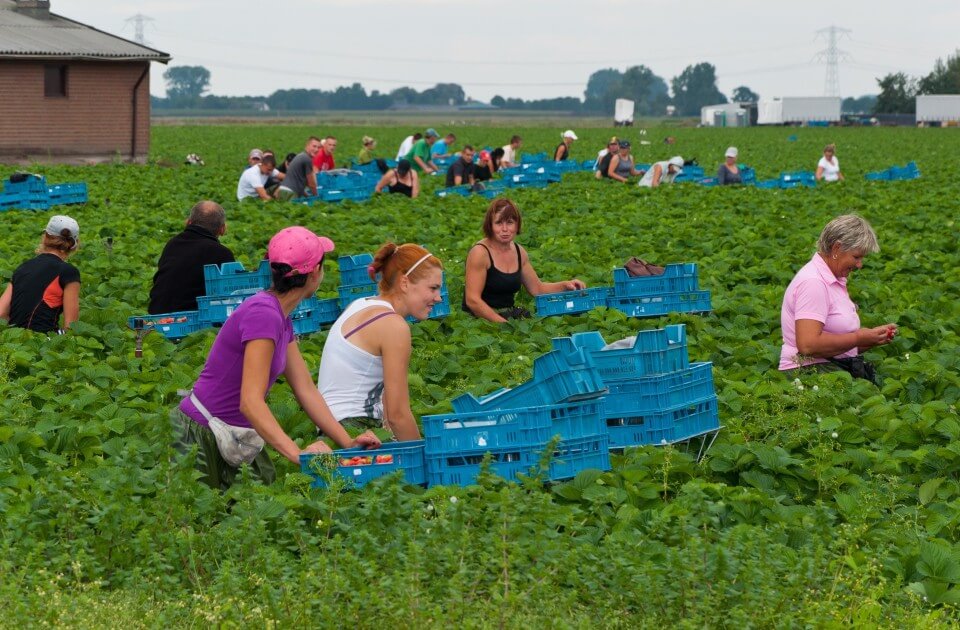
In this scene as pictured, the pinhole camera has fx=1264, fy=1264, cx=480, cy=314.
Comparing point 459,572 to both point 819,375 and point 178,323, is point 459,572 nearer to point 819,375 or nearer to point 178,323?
point 819,375

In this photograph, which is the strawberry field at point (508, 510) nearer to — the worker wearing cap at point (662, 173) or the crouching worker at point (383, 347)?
the crouching worker at point (383, 347)

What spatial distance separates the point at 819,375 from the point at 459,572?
145 inches

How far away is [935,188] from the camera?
2195 centimetres

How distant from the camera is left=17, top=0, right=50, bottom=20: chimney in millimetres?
34156

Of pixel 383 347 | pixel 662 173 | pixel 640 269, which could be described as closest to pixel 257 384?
pixel 383 347

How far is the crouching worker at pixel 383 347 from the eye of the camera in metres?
5.37

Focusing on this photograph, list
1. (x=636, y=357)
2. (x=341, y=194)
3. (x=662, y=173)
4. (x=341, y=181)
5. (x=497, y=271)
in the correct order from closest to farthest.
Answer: (x=636, y=357) → (x=497, y=271) → (x=341, y=194) → (x=341, y=181) → (x=662, y=173)

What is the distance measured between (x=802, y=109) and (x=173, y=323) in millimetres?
97073

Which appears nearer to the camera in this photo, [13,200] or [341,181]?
[13,200]

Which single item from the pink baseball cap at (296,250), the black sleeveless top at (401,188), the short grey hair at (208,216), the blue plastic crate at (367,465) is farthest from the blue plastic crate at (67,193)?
the blue plastic crate at (367,465)

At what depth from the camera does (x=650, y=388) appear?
5.59 m

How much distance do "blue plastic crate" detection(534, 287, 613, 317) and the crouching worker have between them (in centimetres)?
362

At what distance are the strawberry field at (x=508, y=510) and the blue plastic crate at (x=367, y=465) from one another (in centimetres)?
7

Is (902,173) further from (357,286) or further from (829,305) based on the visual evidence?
(829,305)
